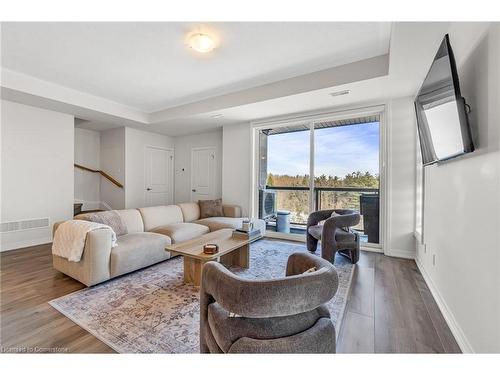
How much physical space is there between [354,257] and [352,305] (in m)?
1.12

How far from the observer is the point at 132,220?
3443 mm

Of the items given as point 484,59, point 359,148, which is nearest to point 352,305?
point 484,59

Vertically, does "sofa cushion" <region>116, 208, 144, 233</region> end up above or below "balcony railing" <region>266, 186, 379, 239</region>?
below

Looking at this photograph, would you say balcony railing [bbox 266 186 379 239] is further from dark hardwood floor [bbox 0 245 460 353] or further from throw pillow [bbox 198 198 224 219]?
dark hardwood floor [bbox 0 245 460 353]

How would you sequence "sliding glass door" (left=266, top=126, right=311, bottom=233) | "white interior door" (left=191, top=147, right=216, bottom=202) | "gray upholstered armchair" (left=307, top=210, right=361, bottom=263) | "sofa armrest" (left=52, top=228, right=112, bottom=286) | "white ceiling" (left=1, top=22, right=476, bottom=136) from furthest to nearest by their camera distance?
"white interior door" (left=191, top=147, right=216, bottom=202) < "sliding glass door" (left=266, top=126, right=311, bottom=233) < "gray upholstered armchair" (left=307, top=210, right=361, bottom=263) < "sofa armrest" (left=52, top=228, right=112, bottom=286) < "white ceiling" (left=1, top=22, right=476, bottom=136)

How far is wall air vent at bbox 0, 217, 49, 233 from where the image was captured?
141 inches

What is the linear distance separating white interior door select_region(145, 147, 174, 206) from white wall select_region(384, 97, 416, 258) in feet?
16.7

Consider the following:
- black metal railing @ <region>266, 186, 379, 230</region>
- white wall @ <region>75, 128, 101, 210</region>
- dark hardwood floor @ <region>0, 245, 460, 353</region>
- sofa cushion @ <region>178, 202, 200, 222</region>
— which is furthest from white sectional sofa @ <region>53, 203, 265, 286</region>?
white wall @ <region>75, 128, 101, 210</region>

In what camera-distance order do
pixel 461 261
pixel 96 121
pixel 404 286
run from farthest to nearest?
pixel 96 121
pixel 404 286
pixel 461 261

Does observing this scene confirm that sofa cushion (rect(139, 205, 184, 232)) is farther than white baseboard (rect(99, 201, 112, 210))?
Answer: No

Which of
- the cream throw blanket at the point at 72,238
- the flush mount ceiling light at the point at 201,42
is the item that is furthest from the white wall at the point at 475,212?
the cream throw blanket at the point at 72,238

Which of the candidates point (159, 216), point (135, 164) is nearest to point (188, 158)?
point (135, 164)

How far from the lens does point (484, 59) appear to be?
1.34 meters
